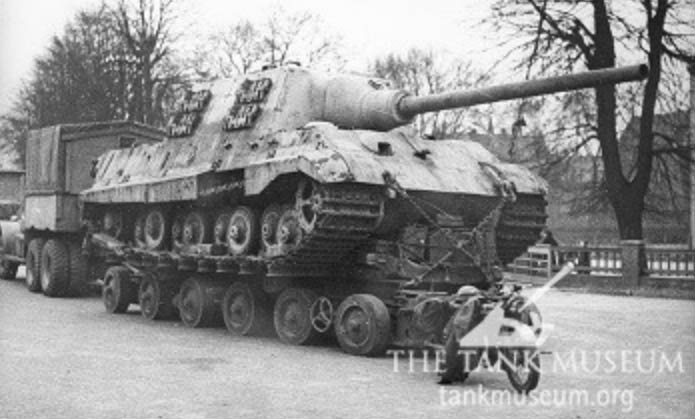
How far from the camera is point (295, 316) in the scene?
12297 mm

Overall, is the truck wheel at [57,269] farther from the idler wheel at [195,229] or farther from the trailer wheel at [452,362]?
the trailer wheel at [452,362]

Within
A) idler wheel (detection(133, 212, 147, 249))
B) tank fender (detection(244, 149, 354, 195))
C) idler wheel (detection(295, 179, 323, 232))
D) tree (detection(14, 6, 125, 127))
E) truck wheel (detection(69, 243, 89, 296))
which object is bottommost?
truck wheel (detection(69, 243, 89, 296))

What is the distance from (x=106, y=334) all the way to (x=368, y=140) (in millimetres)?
4503

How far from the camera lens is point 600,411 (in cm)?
774

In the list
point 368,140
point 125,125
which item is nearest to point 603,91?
point 125,125

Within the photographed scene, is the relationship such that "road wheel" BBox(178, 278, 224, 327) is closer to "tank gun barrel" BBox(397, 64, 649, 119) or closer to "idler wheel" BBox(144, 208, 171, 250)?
"idler wheel" BBox(144, 208, 171, 250)

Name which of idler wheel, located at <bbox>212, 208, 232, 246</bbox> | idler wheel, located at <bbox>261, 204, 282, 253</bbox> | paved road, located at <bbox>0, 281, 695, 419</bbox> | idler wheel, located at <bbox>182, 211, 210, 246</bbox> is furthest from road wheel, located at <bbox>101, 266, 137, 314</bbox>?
idler wheel, located at <bbox>261, 204, 282, 253</bbox>

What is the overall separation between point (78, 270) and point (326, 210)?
9987mm

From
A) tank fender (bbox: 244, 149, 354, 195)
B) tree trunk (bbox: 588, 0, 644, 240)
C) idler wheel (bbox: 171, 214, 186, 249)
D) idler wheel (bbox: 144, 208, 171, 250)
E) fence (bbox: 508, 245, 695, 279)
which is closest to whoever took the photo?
tank fender (bbox: 244, 149, 354, 195)

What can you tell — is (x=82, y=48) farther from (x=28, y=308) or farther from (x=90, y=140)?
(x=28, y=308)

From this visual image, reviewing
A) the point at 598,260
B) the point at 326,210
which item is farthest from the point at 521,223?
the point at 598,260

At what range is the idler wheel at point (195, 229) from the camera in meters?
13.9

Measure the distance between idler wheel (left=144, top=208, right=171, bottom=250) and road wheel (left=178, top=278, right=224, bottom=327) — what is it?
3.38 feet

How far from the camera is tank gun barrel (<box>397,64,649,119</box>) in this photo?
9555mm
